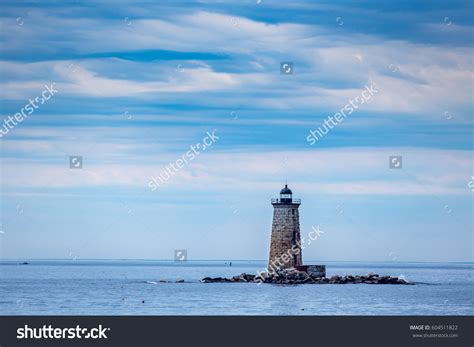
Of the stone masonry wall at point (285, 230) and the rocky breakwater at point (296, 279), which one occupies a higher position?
the stone masonry wall at point (285, 230)

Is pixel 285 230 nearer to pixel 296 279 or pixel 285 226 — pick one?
pixel 285 226

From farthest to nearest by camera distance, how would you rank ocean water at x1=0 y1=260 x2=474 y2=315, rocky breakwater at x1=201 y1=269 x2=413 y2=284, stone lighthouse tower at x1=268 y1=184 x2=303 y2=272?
rocky breakwater at x1=201 y1=269 x2=413 y2=284, stone lighthouse tower at x1=268 y1=184 x2=303 y2=272, ocean water at x1=0 y1=260 x2=474 y2=315

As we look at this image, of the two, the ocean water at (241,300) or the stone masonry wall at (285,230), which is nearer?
the ocean water at (241,300)

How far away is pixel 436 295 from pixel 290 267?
15766mm

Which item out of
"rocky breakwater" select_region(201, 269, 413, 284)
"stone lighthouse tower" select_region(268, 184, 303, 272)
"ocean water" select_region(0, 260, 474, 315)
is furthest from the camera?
"rocky breakwater" select_region(201, 269, 413, 284)

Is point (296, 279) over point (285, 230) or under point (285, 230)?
under

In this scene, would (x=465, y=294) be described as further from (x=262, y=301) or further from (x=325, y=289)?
(x=262, y=301)

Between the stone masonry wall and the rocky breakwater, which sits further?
the rocky breakwater

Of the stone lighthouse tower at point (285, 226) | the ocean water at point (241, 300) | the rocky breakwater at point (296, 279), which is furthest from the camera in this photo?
the rocky breakwater at point (296, 279)

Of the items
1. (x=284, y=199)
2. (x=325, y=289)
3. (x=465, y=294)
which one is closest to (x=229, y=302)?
(x=284, y=199)

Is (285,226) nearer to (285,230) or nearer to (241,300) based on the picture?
(285,230)

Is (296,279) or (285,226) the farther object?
(296,279)

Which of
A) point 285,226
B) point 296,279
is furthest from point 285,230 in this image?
point 296,279
